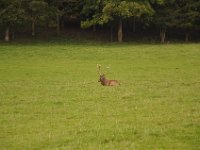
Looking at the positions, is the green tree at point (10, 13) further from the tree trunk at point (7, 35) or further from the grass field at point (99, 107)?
the grass field at point (99, 107)

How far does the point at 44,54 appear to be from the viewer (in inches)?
1842

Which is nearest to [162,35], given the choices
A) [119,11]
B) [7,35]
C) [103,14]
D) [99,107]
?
[119,11]

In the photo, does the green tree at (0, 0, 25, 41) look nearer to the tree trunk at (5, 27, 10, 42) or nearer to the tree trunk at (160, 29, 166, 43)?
the tree trunk at (5, 27, 10, 42)

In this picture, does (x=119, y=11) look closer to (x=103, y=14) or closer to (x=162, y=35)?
(x=103, y=14)

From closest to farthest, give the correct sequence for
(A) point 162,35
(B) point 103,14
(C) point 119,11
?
(C) point 119,11 < (B) point 103,14 < (A) point 162,35

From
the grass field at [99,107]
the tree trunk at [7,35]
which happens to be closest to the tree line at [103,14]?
the tree trunk at [7,35]

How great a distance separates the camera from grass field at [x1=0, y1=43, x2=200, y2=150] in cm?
1309

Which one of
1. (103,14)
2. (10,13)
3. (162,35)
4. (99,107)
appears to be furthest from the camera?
(162,35)

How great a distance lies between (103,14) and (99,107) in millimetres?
46009

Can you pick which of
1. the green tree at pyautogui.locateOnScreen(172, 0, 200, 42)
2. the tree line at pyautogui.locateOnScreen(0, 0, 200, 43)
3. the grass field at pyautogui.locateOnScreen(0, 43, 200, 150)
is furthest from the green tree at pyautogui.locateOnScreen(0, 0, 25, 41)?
the green tree at pyautogui.locateOnScreen(172, 0, 200, 42)

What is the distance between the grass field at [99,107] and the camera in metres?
13.1

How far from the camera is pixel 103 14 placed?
6334 cm

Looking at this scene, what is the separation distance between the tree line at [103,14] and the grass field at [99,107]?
23015mm

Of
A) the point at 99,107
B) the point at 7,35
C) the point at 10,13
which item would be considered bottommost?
the point at 99,107
